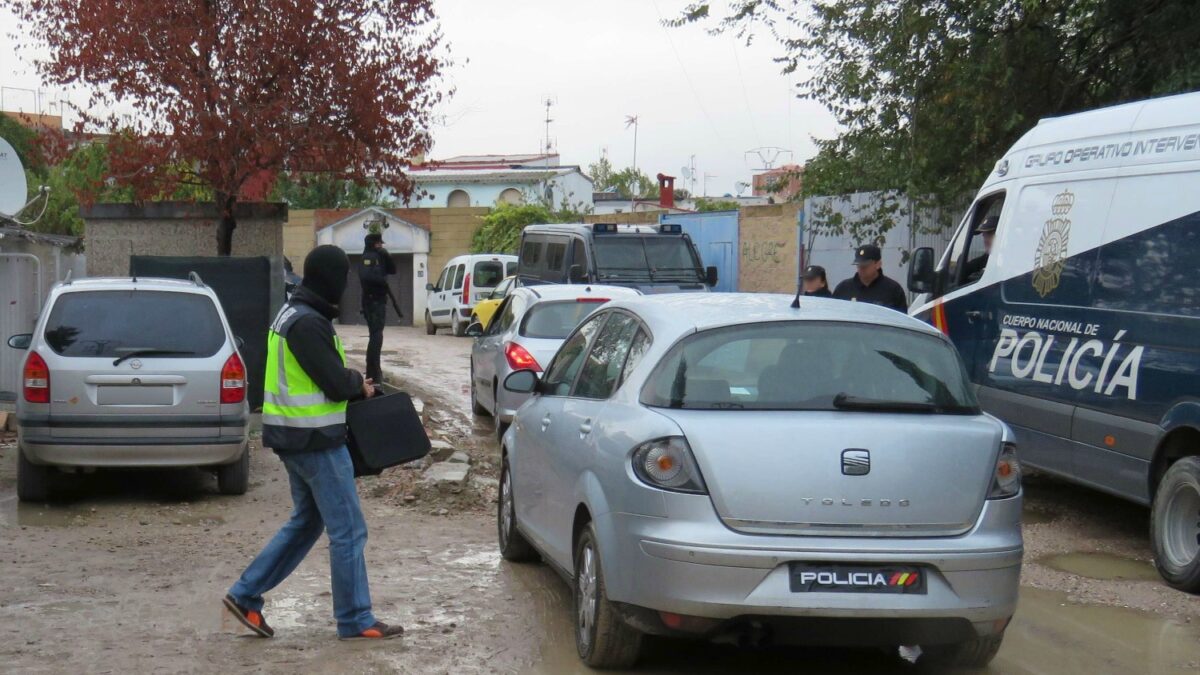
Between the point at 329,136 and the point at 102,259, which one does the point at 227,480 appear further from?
the point at 102,259

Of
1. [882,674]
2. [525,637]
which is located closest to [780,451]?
[882,674]

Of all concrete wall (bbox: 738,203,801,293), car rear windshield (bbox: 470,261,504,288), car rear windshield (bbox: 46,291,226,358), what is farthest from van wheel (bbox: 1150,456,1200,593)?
car rear windshield (bbox: 470,261,504,288)

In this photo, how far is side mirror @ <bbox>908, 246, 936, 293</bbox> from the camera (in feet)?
36.2

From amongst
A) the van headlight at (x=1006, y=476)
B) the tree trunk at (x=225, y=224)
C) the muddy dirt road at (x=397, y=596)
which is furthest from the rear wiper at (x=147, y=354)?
the van headlight at (x=1006, y=476)

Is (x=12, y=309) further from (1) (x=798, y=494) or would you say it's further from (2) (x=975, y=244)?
(1) (x=798, y=494)

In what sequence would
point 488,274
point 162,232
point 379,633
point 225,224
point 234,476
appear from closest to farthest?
point 379,633, point 234,476, point 225,224, point 162,232, point 488,274

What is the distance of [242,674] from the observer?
579 centimetres

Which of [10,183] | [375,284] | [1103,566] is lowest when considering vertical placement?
[1103,566]

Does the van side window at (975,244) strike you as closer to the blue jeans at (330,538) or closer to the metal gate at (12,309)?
the blue jeans at (330,538)

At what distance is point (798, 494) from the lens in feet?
17.5

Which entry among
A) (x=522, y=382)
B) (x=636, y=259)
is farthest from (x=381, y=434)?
(x=636, y=259)

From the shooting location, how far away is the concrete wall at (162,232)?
16531 mm

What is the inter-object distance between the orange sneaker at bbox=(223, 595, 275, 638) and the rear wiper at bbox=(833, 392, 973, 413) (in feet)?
9.32

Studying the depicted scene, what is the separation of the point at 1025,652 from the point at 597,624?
2172 millimetres
